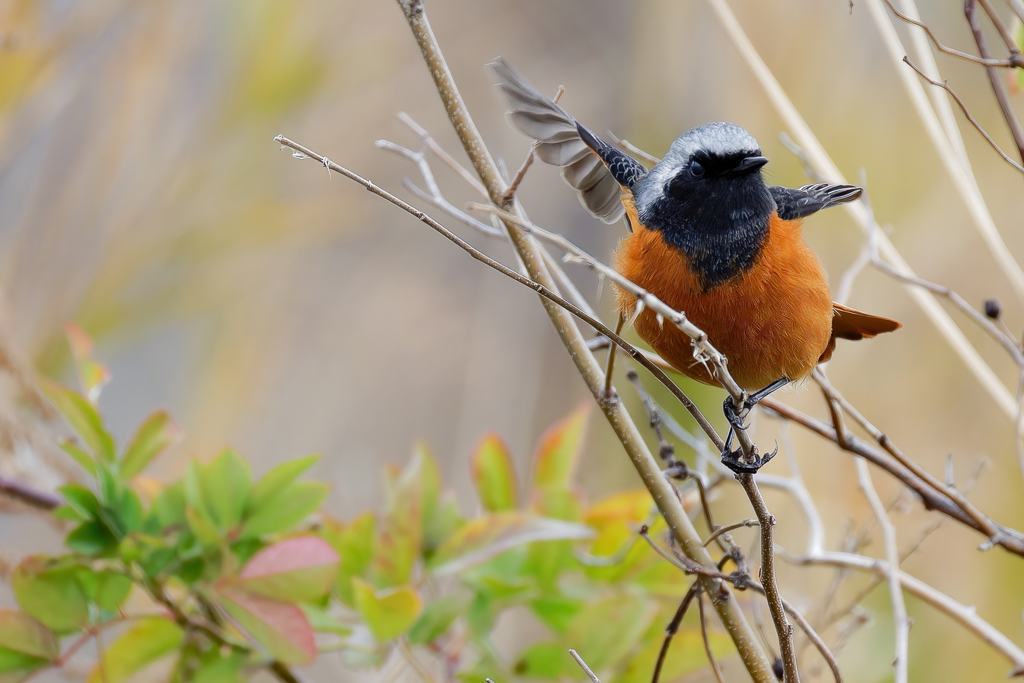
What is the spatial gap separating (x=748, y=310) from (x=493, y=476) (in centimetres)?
34

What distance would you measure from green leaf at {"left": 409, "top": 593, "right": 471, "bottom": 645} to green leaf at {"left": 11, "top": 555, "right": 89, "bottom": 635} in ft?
0.97

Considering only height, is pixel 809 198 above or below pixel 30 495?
above

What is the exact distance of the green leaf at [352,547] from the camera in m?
0.86

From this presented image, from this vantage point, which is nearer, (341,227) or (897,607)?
(897,607)

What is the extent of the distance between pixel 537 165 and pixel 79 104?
161cm

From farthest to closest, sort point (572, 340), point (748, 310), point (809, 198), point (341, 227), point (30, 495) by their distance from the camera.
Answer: point (341, 227) < point (809, 198) < point (748, 310) < point (30, 495) < point (572, 340)

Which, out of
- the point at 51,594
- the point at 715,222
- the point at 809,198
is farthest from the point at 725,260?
the point at 51,594

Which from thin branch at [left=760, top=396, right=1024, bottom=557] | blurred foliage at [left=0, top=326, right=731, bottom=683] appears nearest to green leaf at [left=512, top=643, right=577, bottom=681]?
blurred foliage at [left=0, top=326, right=731, bottom=683]

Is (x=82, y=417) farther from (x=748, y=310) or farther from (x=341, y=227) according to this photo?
(x=341, y=227)

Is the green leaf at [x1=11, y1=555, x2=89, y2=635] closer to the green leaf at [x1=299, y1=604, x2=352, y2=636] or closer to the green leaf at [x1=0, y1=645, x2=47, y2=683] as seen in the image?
the green leaf at [x1=0, y1=645, x2=47, y2=683]

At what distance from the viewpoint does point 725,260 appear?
928 millimetres

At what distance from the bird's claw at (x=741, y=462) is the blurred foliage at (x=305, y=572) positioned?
15 cm

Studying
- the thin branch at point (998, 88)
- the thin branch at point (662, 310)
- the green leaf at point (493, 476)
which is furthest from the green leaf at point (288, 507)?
the thin branch at point (998, 88)

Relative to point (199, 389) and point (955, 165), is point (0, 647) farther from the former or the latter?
point (199, 389)
